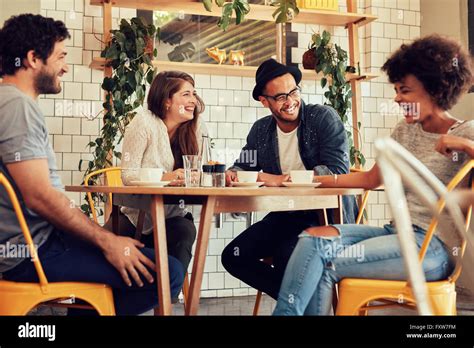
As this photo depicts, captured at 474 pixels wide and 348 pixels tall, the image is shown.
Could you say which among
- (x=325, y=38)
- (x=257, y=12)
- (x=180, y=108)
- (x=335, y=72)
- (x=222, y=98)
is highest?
(x=257, y=12)

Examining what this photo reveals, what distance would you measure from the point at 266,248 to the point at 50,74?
1.15m

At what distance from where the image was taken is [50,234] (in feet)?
6.37

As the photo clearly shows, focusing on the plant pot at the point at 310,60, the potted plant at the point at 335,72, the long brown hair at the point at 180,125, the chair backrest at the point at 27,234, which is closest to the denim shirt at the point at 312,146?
the long brown hair at the point at 180,125

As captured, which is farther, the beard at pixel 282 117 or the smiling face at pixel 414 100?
the beard at pixel 282 117

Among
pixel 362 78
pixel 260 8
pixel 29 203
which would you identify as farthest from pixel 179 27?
→ pixel 29 203

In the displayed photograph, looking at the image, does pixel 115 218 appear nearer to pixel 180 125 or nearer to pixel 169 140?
pixel 169 140

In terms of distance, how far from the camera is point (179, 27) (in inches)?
168

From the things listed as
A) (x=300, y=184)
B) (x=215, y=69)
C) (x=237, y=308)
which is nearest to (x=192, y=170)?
(x=300, y=184)

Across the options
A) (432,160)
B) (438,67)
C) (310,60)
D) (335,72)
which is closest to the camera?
(432,160)

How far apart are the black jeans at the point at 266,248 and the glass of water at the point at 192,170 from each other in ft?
2.08

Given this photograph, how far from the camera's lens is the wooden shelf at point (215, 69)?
3975 mm

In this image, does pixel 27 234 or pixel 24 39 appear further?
pixel 24 39

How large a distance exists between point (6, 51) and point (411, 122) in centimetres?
136

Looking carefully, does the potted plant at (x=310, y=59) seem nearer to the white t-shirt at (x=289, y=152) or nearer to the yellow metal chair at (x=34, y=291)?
the white t-shirt at (x=289, y=152)
